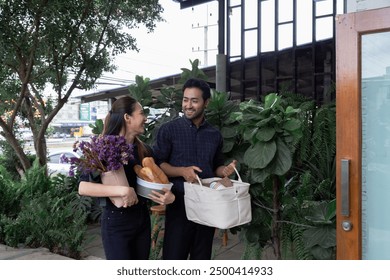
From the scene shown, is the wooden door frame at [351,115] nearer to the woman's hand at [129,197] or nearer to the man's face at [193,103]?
the man's face at [193,103]

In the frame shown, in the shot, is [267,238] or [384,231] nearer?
[384,231]

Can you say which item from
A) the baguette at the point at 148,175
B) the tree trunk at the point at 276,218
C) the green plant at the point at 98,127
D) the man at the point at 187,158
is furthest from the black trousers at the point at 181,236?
the green plant at the point at 98,127

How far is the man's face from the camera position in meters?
2.26

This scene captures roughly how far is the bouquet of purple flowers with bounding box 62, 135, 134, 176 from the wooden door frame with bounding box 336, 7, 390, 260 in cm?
107

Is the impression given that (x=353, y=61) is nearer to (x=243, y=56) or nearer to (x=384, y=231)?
(x=384, y=231)

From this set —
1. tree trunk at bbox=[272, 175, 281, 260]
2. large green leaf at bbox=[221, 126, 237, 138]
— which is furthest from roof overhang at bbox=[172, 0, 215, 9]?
tree trunk at bbox=[272, 175, 281, 260]

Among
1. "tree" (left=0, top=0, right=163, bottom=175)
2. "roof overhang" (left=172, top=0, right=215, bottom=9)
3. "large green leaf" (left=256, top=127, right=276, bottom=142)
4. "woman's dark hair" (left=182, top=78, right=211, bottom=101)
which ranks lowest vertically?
"large green leaf" (left=256, top=127, right=276, bottom=142)

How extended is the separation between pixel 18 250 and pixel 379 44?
381 cm

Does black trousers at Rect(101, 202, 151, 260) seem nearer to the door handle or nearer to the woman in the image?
the woman

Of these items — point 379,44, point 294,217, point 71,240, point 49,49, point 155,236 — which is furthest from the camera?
point 49,49

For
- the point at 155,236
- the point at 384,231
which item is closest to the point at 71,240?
the point at 155,236

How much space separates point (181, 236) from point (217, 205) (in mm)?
405

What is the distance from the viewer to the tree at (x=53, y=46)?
5.03m

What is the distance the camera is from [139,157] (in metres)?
2.19
